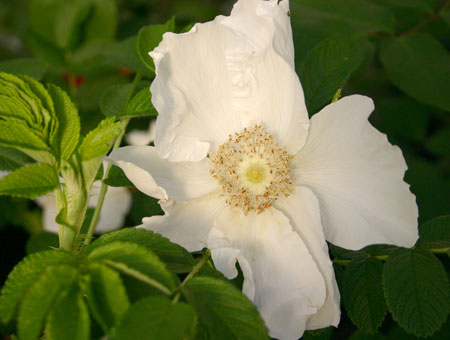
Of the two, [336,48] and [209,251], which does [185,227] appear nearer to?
[209,251]

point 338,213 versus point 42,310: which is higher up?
point 42,310

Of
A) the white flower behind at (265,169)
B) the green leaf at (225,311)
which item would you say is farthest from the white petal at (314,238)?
A: the green leaf at (225,311)

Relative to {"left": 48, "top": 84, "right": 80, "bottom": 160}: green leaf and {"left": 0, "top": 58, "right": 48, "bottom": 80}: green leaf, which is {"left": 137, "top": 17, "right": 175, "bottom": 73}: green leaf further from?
{"left": 0, "top": 58, "right": 48, "bottom": 80}: green leaf

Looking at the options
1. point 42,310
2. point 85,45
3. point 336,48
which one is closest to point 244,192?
point 336,48

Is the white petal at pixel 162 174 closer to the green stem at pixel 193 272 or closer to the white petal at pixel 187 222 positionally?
the white petal at pixel 187 222

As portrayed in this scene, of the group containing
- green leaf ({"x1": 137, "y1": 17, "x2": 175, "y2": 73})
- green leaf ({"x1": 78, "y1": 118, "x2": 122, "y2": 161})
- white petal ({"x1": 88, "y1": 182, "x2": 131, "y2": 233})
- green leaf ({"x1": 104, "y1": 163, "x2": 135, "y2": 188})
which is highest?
green leaf ({"x1": 137, "y1": 17, "x2": 175, "y2": 73})

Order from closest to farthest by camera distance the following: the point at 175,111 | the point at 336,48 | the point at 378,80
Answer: the point at 175,111, the point at 336,48, the point at 378,80

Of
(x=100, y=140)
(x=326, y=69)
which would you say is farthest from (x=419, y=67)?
(x=100, y=140)

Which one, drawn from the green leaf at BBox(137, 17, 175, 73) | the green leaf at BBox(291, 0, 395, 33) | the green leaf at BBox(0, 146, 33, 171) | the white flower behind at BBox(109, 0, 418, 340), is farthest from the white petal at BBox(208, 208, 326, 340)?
the green leaf at BBox(291, 0, 395, 33)
